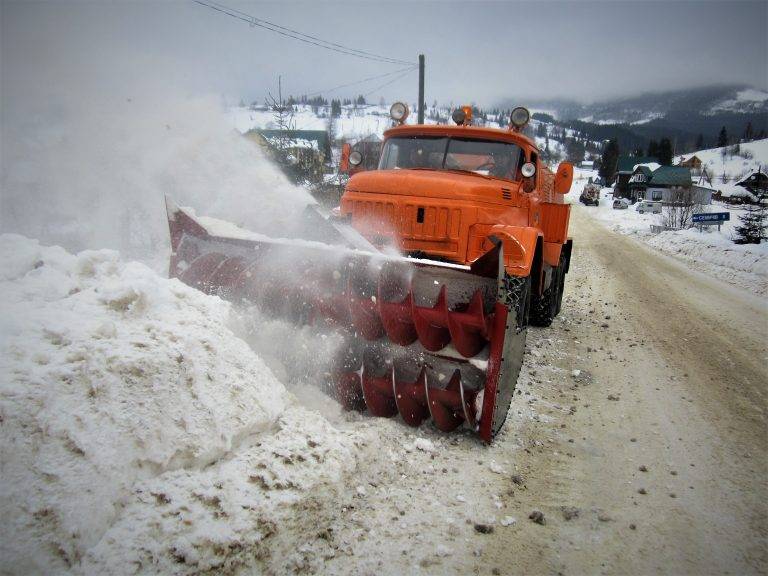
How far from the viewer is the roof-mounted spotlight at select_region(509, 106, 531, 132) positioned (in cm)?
530

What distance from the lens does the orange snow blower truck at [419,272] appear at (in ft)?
10.7

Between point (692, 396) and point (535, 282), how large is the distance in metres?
1.81

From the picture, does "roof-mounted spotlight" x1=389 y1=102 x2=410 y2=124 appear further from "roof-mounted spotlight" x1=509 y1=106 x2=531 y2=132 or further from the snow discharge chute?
the snow discharge chute

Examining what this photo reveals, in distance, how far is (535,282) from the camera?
4785 mm

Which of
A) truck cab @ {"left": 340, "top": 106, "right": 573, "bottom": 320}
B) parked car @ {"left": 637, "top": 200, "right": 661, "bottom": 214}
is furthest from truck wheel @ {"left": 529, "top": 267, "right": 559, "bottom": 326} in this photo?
parked car @ {"left": 637, "top": 200, "right": 661, "bottom": 214}

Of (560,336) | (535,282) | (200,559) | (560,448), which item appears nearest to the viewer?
(200,559)

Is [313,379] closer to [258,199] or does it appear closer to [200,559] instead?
[200,559]

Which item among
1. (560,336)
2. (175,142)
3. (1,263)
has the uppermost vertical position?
(175,142)

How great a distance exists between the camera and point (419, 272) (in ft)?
11.4

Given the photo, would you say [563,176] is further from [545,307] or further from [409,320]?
[409,320]

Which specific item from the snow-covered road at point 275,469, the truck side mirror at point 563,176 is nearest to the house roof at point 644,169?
the truck side mirror at point 563,176

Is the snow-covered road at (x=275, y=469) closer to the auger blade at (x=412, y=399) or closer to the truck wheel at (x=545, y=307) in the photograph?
the auger blade at (x=412, y=399)

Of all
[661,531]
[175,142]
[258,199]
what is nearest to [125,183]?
[175,142]

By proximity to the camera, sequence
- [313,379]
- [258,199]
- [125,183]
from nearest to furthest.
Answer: [313,379] → [258,199] → [125,183]
